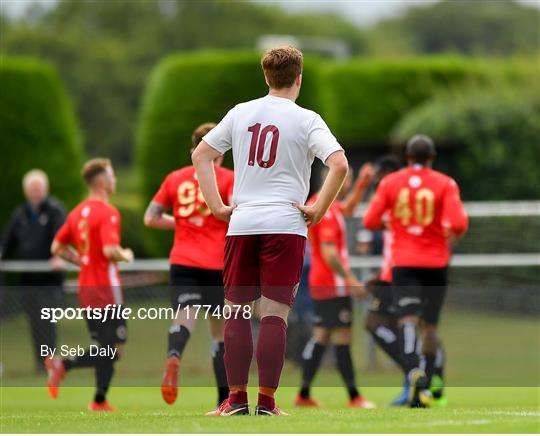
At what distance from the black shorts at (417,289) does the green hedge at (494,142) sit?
1263 cm

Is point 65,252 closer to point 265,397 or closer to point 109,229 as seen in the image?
point 109,229

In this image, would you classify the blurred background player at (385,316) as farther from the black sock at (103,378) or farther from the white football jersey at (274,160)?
the white football jersey at (274,160)

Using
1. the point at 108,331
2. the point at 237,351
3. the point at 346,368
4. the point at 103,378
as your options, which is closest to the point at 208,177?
the point at 237,351

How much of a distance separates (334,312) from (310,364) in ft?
1.72

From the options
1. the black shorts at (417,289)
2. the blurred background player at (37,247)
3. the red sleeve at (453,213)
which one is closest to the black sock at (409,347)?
the black shorts at (417,289)

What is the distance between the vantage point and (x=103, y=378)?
1148cm

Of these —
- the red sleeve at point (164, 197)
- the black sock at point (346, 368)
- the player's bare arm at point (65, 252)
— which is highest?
the red sleeve at point (164, 197)

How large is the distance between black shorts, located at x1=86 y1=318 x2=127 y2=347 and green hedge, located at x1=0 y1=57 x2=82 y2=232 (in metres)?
11.7

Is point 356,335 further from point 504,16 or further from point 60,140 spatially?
point 504,16

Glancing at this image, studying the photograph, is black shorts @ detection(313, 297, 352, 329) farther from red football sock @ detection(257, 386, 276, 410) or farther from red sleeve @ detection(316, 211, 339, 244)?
red football sock @ detection(257, 386, 276, 410)

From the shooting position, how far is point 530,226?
1780 cm

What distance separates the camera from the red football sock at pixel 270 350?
8.41 m

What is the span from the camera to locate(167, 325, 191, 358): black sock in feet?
34.8

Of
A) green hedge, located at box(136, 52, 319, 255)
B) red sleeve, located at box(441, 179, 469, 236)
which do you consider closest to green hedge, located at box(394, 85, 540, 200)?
green hedge, located at box(136, 52, 319, 255)
